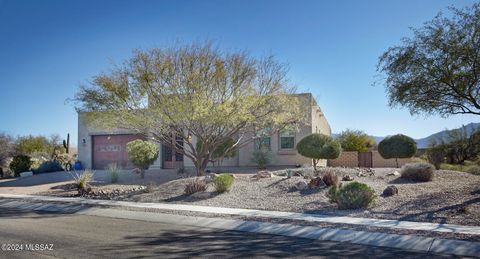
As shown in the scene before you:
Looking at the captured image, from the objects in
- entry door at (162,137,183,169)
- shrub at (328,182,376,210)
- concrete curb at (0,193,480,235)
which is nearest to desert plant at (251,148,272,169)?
entry door at (162,137,183,169)

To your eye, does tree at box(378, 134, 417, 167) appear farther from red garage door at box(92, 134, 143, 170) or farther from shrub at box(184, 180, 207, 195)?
red garage door at box(92, 134, 143, 170)

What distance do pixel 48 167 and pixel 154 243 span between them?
23.4 metres

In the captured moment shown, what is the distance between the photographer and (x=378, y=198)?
1373 cm

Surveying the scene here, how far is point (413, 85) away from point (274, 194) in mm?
5699

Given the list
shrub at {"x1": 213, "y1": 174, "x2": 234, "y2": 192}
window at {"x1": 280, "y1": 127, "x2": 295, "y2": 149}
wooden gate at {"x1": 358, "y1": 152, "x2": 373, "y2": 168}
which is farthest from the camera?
wooden gate at {"x1": 358, "y1": 152, "x2": 373, "y2": 168}

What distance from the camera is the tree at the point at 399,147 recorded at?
993 inches

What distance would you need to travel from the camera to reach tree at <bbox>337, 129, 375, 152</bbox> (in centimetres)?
3428

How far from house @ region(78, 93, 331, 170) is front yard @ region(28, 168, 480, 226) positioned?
22.1ft

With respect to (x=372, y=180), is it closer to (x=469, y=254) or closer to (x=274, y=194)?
(x=274, y=194)

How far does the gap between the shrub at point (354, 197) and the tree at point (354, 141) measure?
21.8 metres

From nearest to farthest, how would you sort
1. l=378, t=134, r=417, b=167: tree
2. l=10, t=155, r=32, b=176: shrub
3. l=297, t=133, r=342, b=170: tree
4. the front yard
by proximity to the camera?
the front yard
l=297, t=133, r=342, b=170: tree
l=378, t=134, r=417, b=167: tree
l=10, t=155, r=32, b=176: shrub

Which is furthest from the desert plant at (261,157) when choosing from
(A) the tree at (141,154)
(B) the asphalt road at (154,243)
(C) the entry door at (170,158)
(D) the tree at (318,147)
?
(B) the asphalt road at (154,243)

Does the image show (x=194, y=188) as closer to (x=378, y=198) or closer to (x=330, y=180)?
(x=330, y=180)

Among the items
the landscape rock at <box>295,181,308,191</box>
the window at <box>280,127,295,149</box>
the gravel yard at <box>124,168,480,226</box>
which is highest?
the window at <box>280,127,295,149</box>
